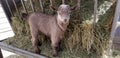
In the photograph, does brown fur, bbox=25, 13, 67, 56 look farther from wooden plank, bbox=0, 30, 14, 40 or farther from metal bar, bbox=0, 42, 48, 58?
wooden plank, bbox=0, 30, 14, 40

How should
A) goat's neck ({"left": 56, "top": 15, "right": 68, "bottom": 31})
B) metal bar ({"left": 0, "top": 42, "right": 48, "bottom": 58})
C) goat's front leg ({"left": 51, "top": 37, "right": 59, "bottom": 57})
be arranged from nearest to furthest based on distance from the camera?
goat's neck ({"left": 56, "top": 15, "right": 68, "bottom": 31}) → goat's front leg ({"left": 51, "top": 37, "right": 59, "bottom": 57}) → metal bar ({"left": 0, "top": 42, "right": 48, "bottom": 58})

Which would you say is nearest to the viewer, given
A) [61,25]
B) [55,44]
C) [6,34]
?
[61,25]

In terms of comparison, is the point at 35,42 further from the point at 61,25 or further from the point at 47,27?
the point at 61,25

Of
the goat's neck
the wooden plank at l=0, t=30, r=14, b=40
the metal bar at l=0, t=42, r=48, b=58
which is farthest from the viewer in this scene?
the wooden plank at l=0, t=30, r=14, b=40

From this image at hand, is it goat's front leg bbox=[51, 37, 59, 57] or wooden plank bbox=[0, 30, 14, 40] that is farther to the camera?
wooden plank bbox=[0, 30, 14, 40]

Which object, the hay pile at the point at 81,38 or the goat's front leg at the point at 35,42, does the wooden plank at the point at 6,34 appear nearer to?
the hay pile at the point at 81,38

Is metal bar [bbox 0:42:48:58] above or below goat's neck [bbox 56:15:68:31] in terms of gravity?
below

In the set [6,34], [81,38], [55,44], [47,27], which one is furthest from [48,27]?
[6,34]

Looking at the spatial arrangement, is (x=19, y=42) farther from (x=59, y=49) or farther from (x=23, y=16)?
(x=59, y=49)

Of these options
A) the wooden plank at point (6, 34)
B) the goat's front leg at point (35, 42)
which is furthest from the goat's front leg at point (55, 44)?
the wooden plank at point (6, 34)

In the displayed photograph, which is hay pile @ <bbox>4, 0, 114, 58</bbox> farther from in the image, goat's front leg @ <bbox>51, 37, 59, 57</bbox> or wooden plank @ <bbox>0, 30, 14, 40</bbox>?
wooden plank @ <bbox>0, 30, 14, 40</bbox>

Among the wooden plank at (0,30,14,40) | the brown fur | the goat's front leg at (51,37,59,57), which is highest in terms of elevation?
the brown fur

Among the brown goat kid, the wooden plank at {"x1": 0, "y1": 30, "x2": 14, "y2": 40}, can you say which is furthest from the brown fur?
the wooden plank at {"x1": 0, "y1": 30, "x2": 14, "y2": 40}

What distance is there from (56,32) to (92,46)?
0.84 ft
